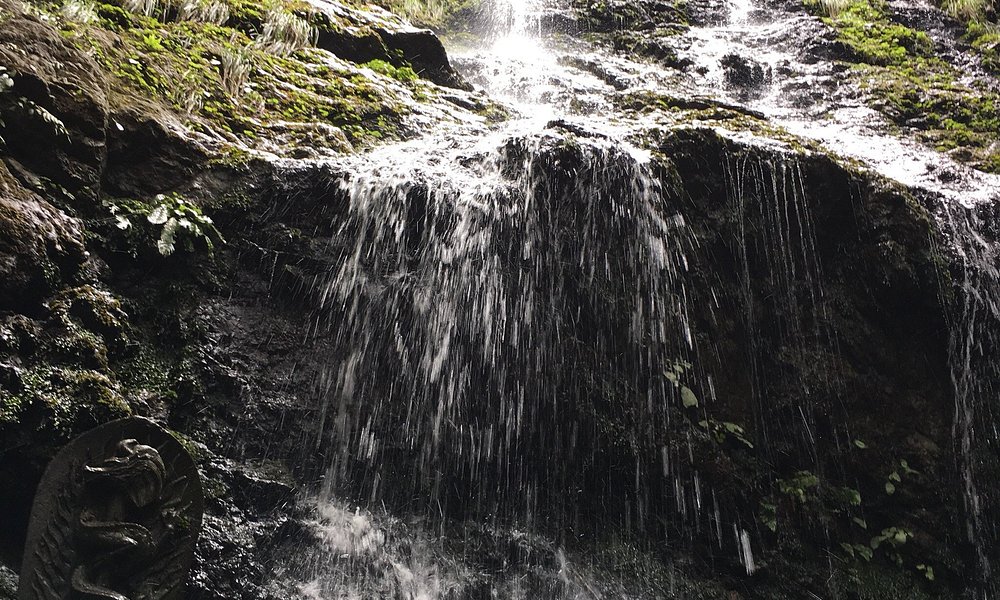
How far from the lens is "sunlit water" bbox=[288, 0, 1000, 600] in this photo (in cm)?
434

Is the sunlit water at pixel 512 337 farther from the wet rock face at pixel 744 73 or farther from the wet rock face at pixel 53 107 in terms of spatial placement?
the wet rock face at pixel 744 73

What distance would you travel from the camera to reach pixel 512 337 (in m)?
5.08

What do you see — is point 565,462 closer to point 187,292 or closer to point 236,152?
point 187,292

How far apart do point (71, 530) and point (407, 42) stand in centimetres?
754

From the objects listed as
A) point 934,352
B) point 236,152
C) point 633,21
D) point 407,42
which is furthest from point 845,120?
point 236,152

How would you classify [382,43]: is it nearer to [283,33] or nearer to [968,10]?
[283,33]

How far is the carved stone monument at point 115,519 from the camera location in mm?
2621

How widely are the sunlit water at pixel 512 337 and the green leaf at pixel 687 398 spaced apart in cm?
8

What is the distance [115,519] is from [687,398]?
→ 14.4 feet

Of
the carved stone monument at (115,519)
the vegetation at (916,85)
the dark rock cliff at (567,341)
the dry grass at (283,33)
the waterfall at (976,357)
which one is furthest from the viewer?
the vegetation at (916,85)

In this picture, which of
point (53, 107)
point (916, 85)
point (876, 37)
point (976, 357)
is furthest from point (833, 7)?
point (53, 107)

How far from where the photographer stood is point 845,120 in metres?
8.45

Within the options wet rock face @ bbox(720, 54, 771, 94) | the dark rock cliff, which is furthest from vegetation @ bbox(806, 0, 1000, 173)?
the dark rock cliff

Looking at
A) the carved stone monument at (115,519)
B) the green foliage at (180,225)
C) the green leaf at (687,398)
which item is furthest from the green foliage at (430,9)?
the carved stone monument at (115,519)
